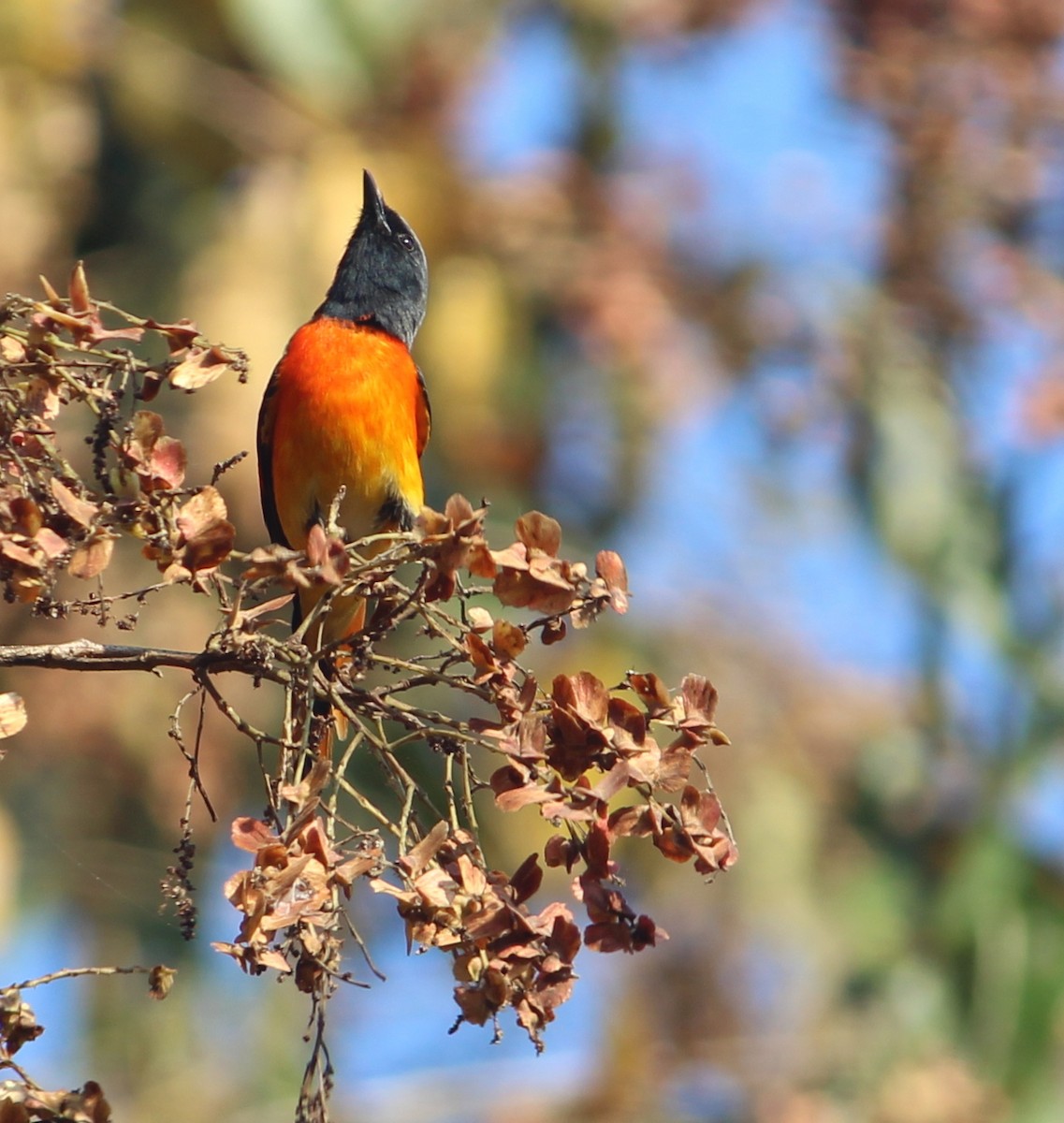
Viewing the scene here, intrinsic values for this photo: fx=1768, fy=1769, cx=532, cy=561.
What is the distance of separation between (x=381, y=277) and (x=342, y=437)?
0.78 m

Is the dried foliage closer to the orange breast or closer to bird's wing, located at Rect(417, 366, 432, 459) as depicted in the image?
the orange breast

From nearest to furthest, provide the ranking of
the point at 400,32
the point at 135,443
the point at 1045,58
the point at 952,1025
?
1. the point at 135,443
2. the point at 952,1025
3. the point at 400,32
4. the point at 1045,58

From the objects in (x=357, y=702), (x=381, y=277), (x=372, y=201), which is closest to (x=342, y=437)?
(x=381, y=277)

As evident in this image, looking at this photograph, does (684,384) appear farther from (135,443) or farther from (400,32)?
(135,443)

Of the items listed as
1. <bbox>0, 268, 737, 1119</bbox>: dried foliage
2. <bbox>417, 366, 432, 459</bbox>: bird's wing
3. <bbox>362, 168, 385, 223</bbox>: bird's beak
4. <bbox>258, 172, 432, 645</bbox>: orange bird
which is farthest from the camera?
<bbox>362, 168, 385, 223</bbox>: bird's beak

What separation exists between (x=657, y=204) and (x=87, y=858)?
4.55 m

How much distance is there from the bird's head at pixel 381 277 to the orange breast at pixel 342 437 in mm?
314

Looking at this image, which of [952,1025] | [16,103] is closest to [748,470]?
[952,1025]

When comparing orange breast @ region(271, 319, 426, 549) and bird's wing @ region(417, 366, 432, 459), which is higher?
bird's wing @ region(417, 366, 432, 459)

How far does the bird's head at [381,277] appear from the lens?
5160 mm

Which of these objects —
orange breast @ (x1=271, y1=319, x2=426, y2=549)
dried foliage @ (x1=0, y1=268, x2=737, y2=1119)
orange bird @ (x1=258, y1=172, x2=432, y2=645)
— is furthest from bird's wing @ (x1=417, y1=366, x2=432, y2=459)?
dried foliage @ (x1=0, y1=268, x2=737, y2=1119)

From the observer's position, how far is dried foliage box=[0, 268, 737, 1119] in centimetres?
208

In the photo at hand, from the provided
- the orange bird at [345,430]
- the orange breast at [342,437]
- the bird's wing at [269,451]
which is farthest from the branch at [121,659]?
the bird's wing at [269,451]

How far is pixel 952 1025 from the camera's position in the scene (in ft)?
22.5
